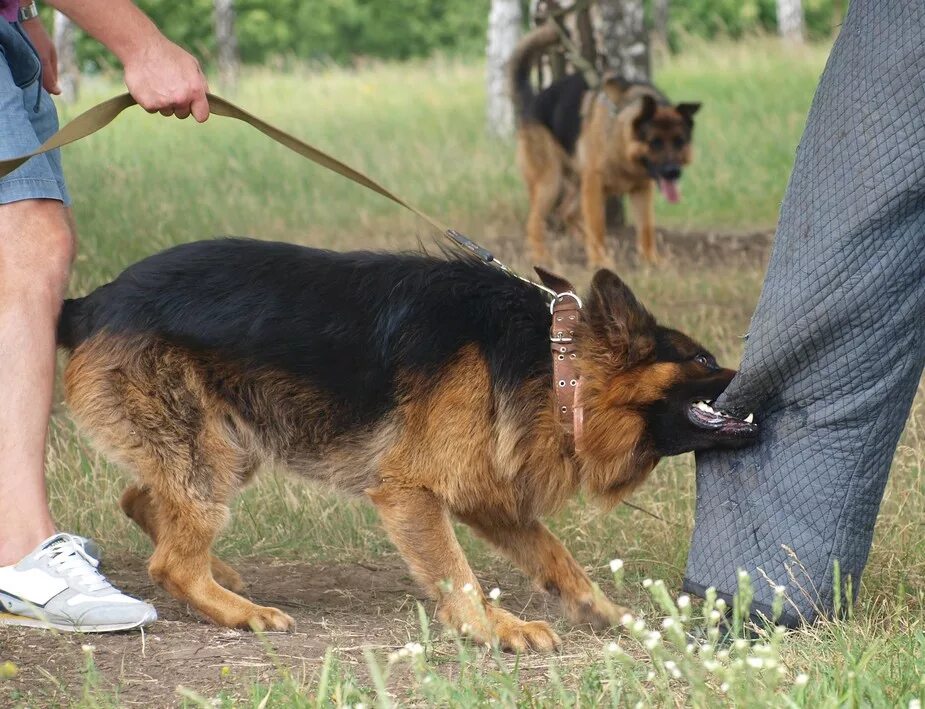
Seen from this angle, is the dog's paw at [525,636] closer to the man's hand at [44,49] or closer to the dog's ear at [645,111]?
the man's hand at [44,49]

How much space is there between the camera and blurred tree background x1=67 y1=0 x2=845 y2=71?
3378cm

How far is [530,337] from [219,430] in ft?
3.47

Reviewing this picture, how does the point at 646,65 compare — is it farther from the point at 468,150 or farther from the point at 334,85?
the point at 334,85

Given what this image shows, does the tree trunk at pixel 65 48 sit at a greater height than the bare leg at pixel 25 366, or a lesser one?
greater

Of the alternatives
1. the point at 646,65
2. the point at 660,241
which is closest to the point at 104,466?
the point at 660,241

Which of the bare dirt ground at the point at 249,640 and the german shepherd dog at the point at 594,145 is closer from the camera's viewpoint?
the bare dirt ground at the point at 249,640

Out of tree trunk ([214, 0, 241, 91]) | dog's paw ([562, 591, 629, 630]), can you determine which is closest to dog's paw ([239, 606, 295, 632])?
dog's paw ([562, 591, 629, 630])

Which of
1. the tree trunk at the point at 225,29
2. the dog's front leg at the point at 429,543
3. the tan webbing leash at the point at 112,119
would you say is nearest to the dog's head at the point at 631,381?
the tan webbing leash at the point at 112,119

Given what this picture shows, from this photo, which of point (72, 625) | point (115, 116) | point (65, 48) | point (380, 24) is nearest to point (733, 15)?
point (380, 24)

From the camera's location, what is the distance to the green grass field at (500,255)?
2623 millimetres

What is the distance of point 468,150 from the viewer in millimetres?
14516

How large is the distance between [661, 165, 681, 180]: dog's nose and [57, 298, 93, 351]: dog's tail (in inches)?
274

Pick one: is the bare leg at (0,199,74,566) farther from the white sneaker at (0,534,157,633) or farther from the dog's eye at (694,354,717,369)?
the dog's eye at (694,354,717,369)

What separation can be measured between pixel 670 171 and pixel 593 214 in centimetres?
78
